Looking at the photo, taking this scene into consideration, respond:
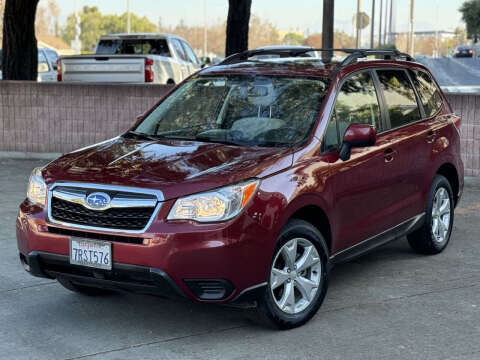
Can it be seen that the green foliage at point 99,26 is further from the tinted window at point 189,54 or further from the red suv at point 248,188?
the red suv at point 248,188

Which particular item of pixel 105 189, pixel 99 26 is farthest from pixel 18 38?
pixel 99 26

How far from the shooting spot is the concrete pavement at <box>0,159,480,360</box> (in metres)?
4.88

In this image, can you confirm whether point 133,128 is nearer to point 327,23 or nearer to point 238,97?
point 238,97

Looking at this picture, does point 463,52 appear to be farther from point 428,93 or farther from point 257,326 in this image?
point 257,326

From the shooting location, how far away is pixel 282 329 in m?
5.21

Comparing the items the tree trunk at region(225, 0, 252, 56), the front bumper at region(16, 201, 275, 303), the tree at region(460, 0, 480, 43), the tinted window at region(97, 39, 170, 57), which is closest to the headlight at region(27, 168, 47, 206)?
the front bumper at region(16, 201, 275, 303)

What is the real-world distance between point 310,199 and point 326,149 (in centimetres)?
48

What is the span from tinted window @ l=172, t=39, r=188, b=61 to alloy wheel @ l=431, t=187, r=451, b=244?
13515mm

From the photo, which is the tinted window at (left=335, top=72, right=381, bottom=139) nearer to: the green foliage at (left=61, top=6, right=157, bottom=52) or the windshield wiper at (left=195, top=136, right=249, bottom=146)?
the windshield wiper at (left=195, top=136, right=249, bottom=146)

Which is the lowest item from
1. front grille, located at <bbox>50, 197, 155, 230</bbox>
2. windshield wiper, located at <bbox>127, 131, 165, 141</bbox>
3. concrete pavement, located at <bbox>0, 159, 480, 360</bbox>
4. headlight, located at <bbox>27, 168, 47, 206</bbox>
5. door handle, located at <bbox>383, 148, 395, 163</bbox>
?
concrete pavement, located at <bbox>0, 159, 480, 360</bbox>

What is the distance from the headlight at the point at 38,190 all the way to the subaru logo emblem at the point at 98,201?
1.39 feet

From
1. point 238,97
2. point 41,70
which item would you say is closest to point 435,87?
point 238,97

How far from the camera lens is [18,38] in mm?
14547

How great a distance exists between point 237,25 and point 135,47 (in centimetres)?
530
